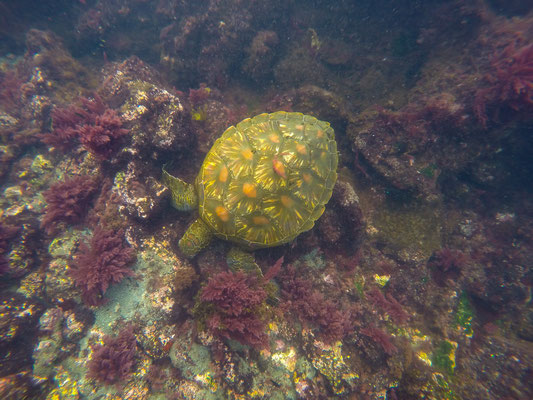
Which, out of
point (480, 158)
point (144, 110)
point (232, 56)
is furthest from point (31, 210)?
point (480, 158)

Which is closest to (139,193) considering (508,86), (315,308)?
(315,308)

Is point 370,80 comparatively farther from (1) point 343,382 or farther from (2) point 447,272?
(1) point 343,382

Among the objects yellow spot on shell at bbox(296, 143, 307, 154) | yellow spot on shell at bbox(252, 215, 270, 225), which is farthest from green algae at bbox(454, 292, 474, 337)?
yellow spot on shell at bbox(296, 143, 307, 154)

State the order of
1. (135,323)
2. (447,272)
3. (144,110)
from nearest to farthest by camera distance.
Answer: (135,323) → (144,110) → (447,272)

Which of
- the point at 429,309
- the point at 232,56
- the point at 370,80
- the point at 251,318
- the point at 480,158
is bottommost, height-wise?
the point at 429,309

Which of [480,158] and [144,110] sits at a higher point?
[144,110]

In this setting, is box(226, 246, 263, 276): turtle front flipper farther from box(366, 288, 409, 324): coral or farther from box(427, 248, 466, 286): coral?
box(427, 248, 466, 286): coral

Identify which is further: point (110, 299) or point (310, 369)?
point (110, 299)
